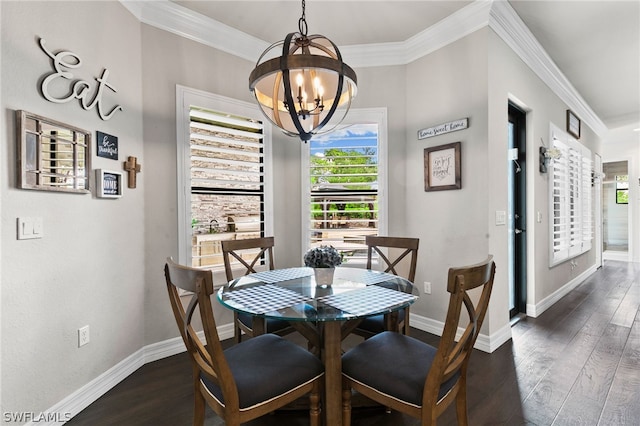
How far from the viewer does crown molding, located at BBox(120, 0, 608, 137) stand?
8.49 feet

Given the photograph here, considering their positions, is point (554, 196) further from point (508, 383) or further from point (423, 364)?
point (423, 364)

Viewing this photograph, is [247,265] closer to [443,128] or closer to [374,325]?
[374,325]

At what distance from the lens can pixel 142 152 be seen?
2.56 metres

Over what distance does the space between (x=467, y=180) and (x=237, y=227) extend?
2195 mm

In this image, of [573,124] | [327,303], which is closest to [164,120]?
[327,303]

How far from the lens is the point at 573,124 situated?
4715 mm

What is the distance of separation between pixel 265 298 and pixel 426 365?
87cm

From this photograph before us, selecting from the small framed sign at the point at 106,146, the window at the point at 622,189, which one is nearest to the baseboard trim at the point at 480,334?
the small framed sign at the point at 106,146

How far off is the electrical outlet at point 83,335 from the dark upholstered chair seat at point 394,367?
1.68 metres

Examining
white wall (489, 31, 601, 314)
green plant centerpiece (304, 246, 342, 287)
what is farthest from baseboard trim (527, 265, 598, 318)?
green plant centerpiece (304, 246, 342, 287)

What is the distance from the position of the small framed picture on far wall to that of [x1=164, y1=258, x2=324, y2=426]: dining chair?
5.11 m

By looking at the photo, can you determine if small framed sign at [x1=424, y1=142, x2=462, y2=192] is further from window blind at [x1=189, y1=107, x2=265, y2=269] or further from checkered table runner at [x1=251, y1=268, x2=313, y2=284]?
window blind at [x1=189, y1=107, x2=265, y2=269]

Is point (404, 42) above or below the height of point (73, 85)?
above

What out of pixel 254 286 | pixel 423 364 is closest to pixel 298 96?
pixel 254 286
